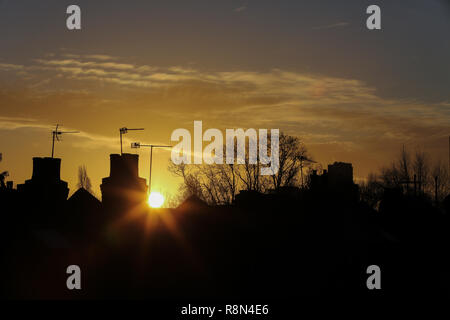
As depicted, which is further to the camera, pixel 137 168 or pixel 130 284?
pixel 137 168

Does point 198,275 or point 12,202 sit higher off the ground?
point 12,202

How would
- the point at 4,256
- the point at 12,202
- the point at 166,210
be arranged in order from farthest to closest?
1. the point at 166,210
2. the point at 12,202
3. the point at 4,256

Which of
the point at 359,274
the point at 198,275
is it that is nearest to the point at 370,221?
the point at 359,274

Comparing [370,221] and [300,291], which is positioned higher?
[370,221]

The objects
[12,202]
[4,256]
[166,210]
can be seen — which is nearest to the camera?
[4,256]

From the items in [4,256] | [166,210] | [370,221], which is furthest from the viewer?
[370,221]

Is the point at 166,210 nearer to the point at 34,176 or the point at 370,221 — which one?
the point at 34,176

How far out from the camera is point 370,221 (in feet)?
132
